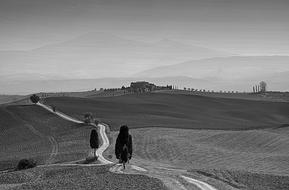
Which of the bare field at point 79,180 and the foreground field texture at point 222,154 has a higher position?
the bare field at point 79,180

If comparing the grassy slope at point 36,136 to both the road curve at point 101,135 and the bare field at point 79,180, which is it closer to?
the road curve at point 101,135

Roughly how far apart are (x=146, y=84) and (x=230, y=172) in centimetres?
14439

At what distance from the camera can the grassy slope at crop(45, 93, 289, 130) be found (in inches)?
4192

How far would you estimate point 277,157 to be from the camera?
64.4 m

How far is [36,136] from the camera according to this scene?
92688 mm

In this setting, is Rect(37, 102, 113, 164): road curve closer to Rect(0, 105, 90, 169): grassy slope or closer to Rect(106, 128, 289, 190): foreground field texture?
Rect(106, 128, 289, 190): foreground field texture

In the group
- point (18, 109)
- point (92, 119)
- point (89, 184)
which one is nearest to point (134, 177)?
point (89, 184)

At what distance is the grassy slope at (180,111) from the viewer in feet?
349

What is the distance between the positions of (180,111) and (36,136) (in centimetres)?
4475

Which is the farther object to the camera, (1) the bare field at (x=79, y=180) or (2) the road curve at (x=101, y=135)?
(2) the road curve at (x=101, y=135)

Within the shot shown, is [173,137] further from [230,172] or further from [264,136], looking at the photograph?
[230,172]

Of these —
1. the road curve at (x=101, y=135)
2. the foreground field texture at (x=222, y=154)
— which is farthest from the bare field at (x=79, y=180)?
the road curve at (x=101, y=135)

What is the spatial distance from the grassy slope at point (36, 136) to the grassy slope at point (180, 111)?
7236 mm

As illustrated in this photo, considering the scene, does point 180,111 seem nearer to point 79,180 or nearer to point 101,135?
point 101,135
